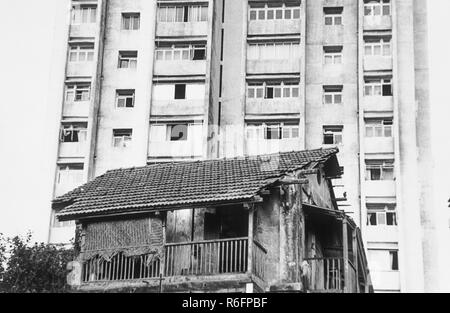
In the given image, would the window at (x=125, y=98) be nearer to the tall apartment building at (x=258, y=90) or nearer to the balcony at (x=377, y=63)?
the tall apartment building at (x=258, y=90)

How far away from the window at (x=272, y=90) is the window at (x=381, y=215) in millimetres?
6280

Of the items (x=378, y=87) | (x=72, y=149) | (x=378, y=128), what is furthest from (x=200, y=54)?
(x=378, y=128)

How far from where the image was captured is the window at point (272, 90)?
→ 4156 centimetres

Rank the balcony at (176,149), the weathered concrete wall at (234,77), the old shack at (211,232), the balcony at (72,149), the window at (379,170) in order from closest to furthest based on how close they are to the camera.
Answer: the old shack at (211,232)
the balcony at (176,149)
the window at (379,170)
the balcony at (72,149)
the weathered concrete wall at (234,77)

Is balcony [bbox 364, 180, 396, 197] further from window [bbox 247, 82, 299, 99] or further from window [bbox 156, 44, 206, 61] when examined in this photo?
window [bbox 156, 44, 206, 61]

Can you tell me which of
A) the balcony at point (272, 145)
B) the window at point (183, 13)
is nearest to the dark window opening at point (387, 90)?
the balcony at point (272, 145)

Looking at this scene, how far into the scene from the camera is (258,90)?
4188cm

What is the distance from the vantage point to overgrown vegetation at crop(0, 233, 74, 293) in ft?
63.9

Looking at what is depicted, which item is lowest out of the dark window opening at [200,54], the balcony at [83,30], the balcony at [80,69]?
the balcony at [80,69]

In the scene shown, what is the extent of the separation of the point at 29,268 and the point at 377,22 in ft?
86.3

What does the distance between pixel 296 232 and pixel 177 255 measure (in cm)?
270

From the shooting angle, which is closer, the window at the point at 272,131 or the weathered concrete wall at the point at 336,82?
the weathered concrete wall at the point at 336,82

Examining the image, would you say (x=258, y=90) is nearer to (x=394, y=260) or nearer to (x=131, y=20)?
(x=131, y=20)
